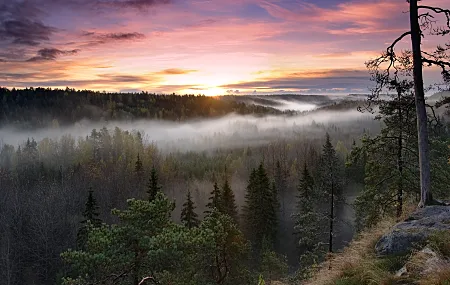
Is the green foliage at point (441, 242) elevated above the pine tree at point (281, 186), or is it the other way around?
the green foliage at point (441, 242)

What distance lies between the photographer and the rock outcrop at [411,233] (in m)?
9.49

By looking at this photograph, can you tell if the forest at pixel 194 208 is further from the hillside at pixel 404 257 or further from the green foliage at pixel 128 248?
the hillside at pixel 404 257

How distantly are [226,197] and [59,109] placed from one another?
516ft

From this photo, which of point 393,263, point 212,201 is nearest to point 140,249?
point 393,263

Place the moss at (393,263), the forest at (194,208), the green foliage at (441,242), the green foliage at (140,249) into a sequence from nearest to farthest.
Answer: the green foliage at (441,242)
the moss at (393,263)
the green foliage at (140,249)
the forest at (194,208)

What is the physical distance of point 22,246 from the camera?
49.2m

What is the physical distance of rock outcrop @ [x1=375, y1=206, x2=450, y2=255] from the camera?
949 cm

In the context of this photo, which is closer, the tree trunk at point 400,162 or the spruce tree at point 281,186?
the tree trunk at point 400,162

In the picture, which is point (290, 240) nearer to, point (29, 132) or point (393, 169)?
point (393, 169)

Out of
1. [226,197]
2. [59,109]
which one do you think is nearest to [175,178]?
[226,197]

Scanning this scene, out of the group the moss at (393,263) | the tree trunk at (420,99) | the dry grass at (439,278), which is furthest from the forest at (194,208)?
the dry grass at (439,278)

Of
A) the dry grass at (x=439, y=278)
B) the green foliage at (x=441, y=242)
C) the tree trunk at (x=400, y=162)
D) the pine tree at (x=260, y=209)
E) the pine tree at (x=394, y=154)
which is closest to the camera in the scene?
the dry grass at (x=439, y=278)

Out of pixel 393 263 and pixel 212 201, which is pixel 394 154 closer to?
pixel 393 263

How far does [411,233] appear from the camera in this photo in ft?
32.0
